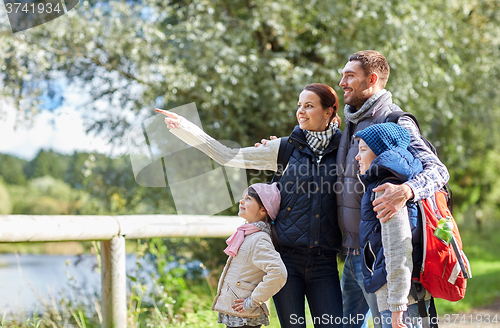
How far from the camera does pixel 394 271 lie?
174 cm

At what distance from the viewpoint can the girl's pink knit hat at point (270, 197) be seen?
228cm

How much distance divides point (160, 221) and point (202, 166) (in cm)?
346

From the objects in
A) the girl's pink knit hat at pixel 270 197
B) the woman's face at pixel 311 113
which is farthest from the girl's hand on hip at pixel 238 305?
the woman's face at pixel 311 113

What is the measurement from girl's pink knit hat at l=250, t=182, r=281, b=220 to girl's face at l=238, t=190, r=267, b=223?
52 mm

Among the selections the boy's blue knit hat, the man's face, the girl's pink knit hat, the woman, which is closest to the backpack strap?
the woman

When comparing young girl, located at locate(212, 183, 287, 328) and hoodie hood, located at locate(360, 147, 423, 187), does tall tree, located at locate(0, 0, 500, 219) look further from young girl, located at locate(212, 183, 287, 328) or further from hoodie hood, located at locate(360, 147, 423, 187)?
hoodie hood, located at locate(360, 147, 423, 187)

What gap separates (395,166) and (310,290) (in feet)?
2.74

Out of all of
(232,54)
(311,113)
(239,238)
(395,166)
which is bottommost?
(239,238)

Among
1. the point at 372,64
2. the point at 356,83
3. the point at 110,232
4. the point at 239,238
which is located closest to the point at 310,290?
the point at 239,238

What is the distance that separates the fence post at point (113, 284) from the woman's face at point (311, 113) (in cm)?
150

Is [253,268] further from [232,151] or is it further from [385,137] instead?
[385,137]

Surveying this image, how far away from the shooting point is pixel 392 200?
1.76 metres

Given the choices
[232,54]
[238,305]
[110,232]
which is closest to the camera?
[238,305]

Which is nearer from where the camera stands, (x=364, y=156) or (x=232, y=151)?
(x=364, y=156)
